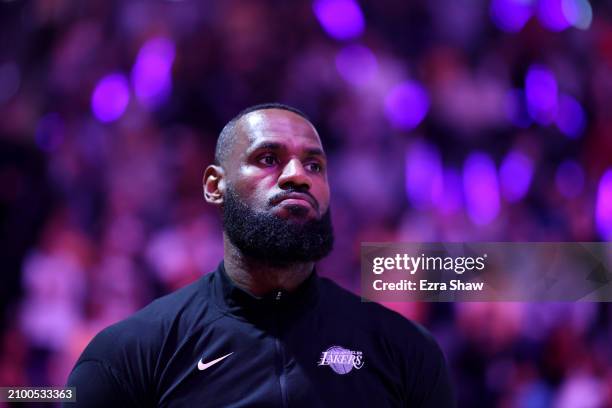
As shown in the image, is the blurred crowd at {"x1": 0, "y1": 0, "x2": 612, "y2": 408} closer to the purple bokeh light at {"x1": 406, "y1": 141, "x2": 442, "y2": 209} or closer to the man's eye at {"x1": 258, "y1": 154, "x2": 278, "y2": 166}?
the purple bokeh light at {"x1": 406, "y1": 141, "x2": 442, "y2": 209}

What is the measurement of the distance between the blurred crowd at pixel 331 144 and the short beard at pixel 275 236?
0.64m

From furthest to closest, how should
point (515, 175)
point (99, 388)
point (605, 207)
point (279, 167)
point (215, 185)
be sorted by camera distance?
1. point (515, 175)
2. point (605, 207)
3. point (215, 185)
4. point (279, 167)
5. point (99, 388)

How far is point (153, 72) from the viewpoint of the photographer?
2.13 meters

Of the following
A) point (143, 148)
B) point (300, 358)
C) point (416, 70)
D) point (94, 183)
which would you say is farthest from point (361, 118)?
point (300, 358)

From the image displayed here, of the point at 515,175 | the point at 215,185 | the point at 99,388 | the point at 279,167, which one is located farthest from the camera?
the point at 515,175

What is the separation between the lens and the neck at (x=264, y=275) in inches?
52.8

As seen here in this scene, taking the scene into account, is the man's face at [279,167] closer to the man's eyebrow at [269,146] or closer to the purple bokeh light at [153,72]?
the man's eyebrow at [269,146]

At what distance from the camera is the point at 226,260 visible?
139cm

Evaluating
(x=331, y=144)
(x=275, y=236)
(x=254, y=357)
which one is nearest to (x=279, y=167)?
(x=275, y=236)

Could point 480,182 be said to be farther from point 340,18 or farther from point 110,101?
point 110,101

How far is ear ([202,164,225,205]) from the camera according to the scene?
143 cm

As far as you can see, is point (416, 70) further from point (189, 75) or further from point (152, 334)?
point (152, 334)

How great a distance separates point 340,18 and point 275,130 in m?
0.90

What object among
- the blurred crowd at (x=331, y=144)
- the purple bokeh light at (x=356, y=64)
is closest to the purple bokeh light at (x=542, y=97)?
the blurred crowd at (x=331, y=144)
